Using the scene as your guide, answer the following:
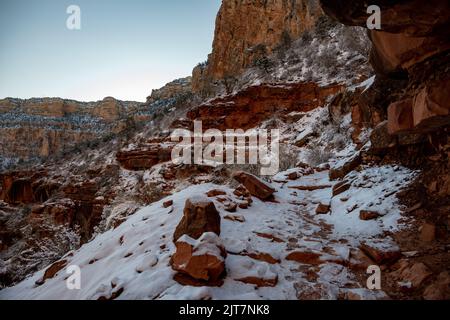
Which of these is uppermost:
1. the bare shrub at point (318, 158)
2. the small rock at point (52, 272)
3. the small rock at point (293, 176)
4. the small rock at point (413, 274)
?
the bare shrub at point (318, 158)

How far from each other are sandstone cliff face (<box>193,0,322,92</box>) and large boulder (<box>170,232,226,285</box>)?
124 feet

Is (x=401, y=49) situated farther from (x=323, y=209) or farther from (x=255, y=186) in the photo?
(x=255, y=186)

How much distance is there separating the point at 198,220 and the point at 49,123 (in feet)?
347

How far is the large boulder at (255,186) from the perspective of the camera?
7164 millimetres

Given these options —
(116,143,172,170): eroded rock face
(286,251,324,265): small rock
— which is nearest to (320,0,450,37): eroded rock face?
(286,251,324,265): small rock

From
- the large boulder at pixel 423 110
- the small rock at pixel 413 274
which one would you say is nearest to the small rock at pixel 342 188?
the large boulder at pixel 423 110

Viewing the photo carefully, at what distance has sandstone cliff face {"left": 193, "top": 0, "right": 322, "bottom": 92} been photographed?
4022 centimetres

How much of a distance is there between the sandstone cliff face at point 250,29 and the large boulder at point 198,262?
124 ft

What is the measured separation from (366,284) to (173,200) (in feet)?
14.1

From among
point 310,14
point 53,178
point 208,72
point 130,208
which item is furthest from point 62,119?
point 130,208

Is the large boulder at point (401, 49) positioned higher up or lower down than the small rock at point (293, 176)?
higher up

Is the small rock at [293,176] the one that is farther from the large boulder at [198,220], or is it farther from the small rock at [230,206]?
the large boulder at [198,220]

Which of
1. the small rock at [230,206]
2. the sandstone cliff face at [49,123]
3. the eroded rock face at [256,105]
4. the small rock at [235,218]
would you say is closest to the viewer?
the small rock at [235,218]

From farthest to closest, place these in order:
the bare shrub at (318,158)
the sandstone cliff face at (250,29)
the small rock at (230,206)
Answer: the sandstone cliff face at (250,29) < the bare shrub at (318,158) < the small rock at (230,206)
